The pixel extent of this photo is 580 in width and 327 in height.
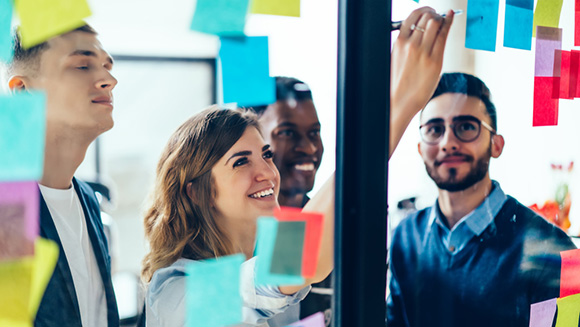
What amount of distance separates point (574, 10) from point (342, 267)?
1.00 meters

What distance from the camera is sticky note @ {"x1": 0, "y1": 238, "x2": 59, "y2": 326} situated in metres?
0.79

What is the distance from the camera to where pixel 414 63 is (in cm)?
118

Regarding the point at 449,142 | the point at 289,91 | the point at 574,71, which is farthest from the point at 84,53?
the point at 574,71

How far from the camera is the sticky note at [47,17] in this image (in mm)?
798

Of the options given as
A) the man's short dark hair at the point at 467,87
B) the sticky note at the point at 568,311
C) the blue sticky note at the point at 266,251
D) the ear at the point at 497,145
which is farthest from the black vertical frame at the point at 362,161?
the sticky note at the point at 568,311

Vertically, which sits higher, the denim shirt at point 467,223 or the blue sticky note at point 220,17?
the blue sticky note at point 220,17

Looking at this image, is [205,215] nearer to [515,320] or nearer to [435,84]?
[435,84]

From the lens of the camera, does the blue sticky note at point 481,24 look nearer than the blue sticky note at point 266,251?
No

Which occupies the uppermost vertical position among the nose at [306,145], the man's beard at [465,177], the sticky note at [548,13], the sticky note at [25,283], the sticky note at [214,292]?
the sticky note at [548,13]

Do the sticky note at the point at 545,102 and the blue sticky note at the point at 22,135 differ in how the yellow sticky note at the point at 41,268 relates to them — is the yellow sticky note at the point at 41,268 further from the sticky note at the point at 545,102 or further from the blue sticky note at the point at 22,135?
the sticky note at the point at 545,102

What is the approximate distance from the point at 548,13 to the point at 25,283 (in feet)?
4.44

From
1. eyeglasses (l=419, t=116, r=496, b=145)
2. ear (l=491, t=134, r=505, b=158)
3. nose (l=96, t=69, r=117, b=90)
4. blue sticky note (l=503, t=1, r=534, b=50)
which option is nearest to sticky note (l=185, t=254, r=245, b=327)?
nose (l=96, t=69, r=117, b=90)

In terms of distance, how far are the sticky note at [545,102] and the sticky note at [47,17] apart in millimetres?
1125

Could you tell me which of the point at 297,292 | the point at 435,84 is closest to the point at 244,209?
the point at 297,292
